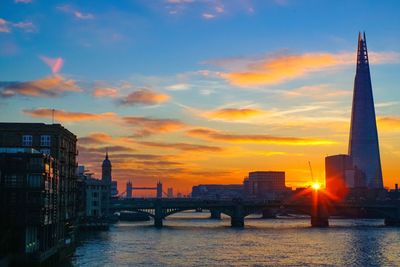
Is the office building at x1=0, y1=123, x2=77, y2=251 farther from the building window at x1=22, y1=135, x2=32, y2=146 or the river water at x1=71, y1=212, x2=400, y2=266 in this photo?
the river water at x1=71, y1=212, x2=400, y2=266

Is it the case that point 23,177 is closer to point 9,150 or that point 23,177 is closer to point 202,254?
point 9,150

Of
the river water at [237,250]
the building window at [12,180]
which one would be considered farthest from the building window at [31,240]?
the river water at [237,250]

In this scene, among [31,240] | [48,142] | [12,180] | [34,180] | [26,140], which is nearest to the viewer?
[12,180]

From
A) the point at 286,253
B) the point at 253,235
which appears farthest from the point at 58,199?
A: the point at 253,235

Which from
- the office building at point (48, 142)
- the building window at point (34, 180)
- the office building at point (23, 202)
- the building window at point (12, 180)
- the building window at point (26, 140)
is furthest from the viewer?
the office building at point (48, 142)

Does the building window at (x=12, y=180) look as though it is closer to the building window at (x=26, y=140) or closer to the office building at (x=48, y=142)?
the office building at (x=48, y=142)

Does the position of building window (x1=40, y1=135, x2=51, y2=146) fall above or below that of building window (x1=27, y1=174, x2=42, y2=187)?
above

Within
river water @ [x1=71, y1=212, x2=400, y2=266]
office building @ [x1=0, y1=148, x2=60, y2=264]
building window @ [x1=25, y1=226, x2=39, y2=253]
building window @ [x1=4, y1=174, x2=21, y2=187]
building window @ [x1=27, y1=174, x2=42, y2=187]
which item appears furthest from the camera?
river water @ [x1=71, y1=212, x2=400, y2=266]

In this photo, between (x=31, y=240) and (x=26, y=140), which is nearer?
(x=31, y=240)

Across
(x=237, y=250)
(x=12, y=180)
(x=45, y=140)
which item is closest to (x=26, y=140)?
(x=45, y=140)

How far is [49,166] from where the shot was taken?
9094cm

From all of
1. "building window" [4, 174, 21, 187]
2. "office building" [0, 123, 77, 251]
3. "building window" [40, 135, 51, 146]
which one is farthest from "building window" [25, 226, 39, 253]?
"building window" [40, 135, 51, 146]

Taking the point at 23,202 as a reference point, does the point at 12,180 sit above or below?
above

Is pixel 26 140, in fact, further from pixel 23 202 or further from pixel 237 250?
pixel 237 250
